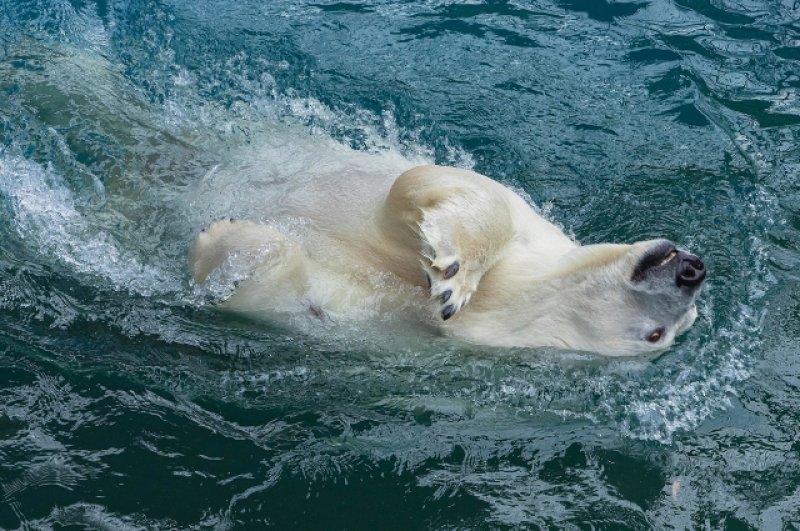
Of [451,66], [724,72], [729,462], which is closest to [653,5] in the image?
[724,72]

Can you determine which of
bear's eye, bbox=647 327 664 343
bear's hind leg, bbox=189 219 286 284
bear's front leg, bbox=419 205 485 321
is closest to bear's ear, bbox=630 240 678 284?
bear's eye, bbox=647 327 664 343

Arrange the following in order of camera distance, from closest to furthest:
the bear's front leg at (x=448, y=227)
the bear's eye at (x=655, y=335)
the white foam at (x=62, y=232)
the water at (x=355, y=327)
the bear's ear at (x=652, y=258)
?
the water at (x=355, y=327) → the bear's front leg at (x=448, y=227) → the bear's ear at (x=652, y=258) → the bear's eye at (x=655, y=335) → the white foam at (x=62, y=232)

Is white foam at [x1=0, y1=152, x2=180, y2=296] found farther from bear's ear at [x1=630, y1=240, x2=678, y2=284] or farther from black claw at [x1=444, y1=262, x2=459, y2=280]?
bear's ear at [x1=630, y1=240, x2=678, y2=284]

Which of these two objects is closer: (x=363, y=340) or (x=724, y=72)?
(x=363, y=340)

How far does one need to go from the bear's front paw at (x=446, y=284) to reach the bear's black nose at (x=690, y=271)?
982 mm

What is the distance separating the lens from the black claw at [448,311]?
372cm

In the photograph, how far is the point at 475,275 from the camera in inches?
155

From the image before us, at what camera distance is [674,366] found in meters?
4.31

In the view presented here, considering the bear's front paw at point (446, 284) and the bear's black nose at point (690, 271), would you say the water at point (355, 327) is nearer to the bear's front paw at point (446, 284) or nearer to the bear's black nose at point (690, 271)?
the bear's front paw at point (446, 284)

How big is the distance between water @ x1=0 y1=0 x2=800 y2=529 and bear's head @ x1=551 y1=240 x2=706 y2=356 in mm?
182

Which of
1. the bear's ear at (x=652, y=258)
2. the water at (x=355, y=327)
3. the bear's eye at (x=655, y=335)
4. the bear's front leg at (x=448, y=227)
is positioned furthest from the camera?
the bear's eye at (x=655, y=335)

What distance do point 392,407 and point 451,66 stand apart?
3872 mm

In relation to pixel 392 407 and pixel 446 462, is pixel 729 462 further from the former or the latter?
pixel 392 407

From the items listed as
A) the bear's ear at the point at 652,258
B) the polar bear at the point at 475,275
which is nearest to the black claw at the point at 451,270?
the polar bear at the point at 475,275
